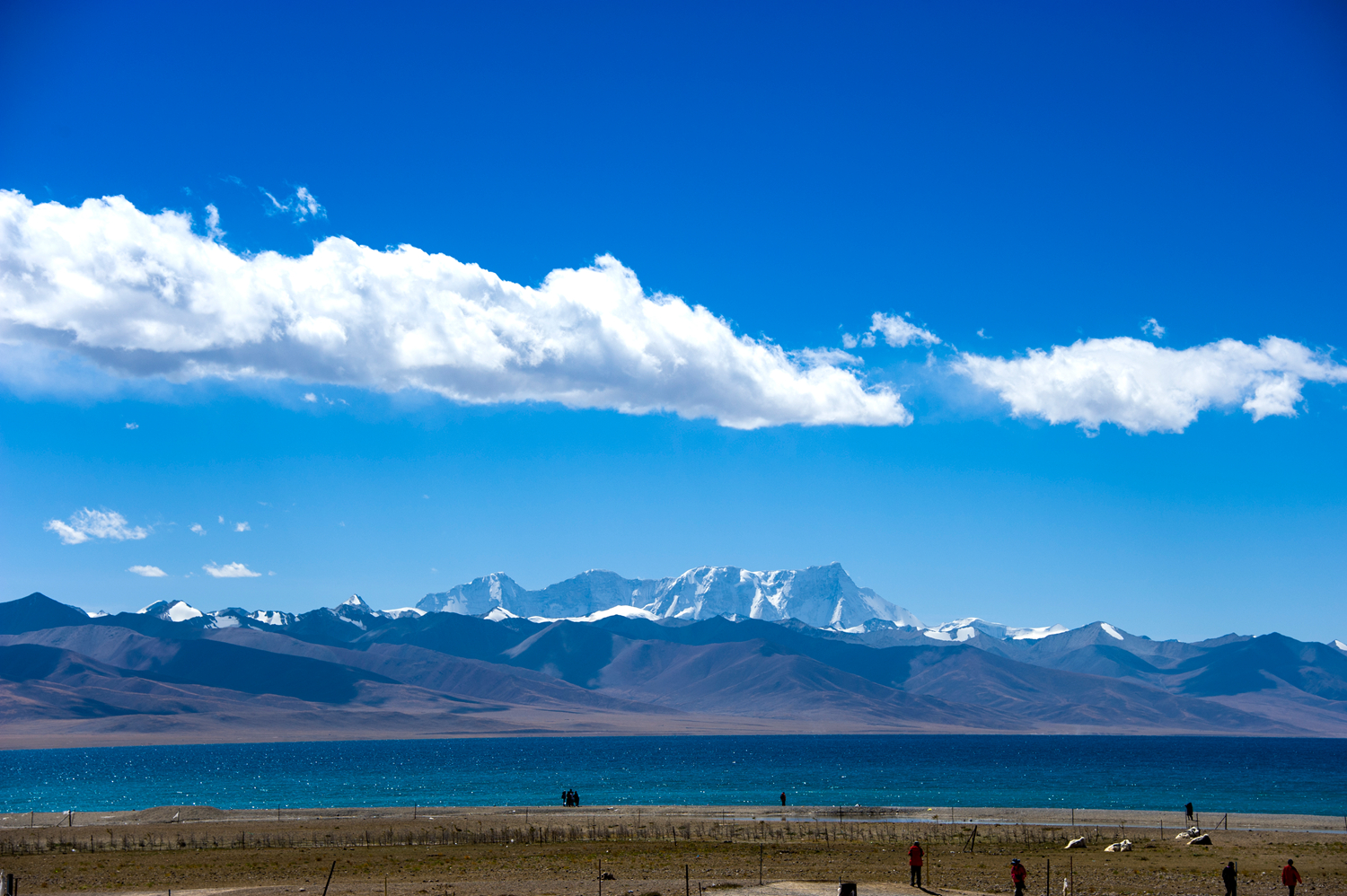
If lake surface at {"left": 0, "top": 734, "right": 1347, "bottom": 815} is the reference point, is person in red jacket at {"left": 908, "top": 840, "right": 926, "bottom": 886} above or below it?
above

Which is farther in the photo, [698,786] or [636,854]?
[698,786]

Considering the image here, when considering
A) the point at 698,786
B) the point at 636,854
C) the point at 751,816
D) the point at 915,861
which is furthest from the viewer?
the point at 698,786

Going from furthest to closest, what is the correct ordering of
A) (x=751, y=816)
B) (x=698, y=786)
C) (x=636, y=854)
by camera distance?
(x=698, y=786)
(x=751, y=816)
(x=636, y=854)

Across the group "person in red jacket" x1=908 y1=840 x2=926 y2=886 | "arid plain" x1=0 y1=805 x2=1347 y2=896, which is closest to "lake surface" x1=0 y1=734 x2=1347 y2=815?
"arid plain" x1=0 y1=805 x2=1347 y2=896

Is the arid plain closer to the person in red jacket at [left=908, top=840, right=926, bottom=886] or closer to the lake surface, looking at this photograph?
the person in red jacket at [left=908, top=840, right=926, bottom=886]

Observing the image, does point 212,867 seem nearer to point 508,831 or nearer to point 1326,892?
point 508,831

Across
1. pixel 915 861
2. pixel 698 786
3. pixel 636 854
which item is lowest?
pixel 698 786

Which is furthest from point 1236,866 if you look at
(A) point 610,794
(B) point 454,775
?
(B) point 454,775

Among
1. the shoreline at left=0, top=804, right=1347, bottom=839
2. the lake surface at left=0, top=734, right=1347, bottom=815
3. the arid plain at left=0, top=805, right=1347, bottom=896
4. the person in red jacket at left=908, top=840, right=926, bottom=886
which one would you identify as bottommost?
the lake surface at left=0, top=734, right=1347, bottom=815

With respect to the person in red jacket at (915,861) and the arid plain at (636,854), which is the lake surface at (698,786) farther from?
the person in red jacket at (915,861)

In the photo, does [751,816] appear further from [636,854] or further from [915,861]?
[915,861]

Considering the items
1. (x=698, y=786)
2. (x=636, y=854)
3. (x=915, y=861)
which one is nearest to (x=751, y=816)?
(x=636, y=854)

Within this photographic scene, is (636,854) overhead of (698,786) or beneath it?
overhead

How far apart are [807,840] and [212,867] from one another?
33.1 m
